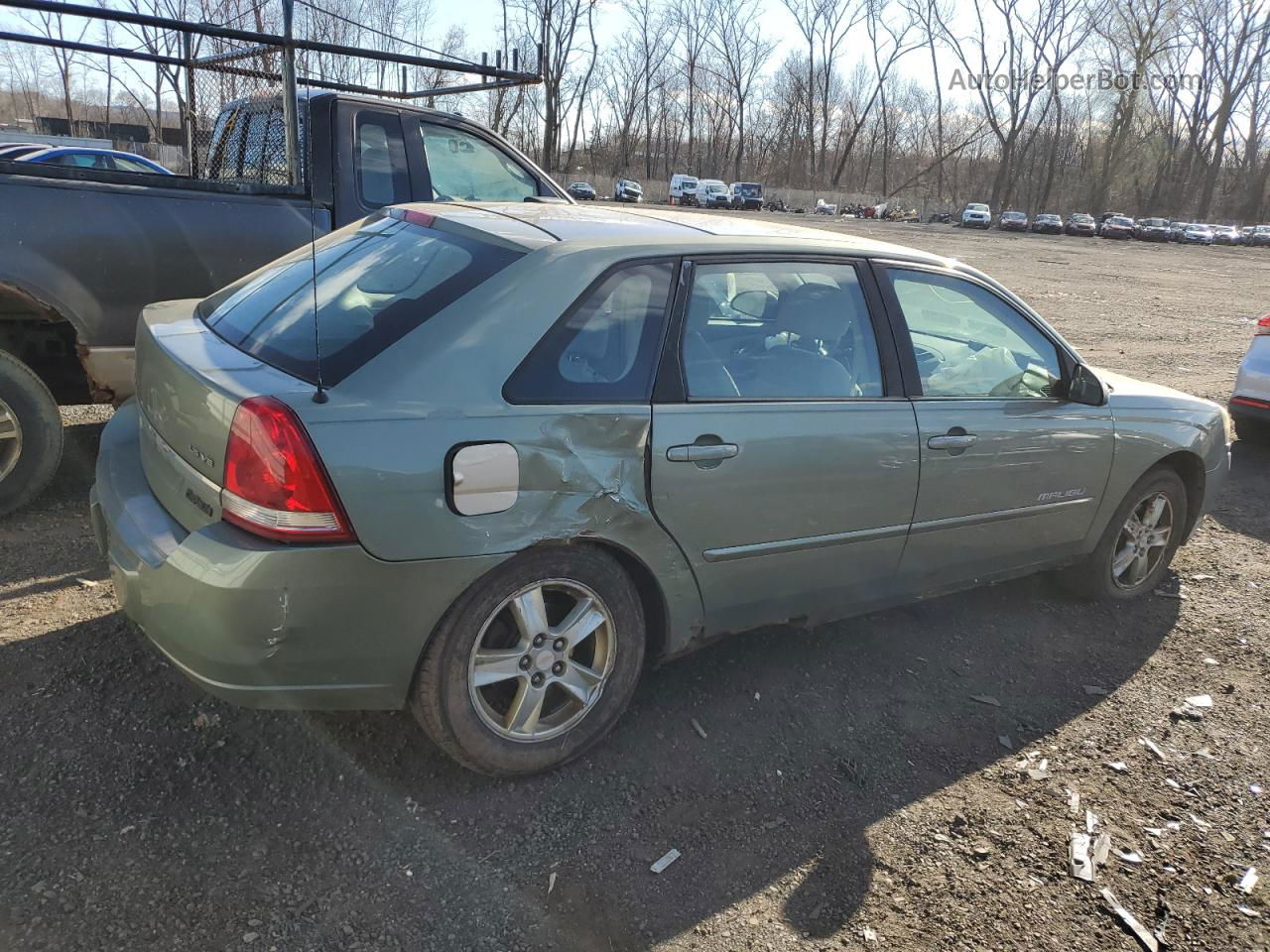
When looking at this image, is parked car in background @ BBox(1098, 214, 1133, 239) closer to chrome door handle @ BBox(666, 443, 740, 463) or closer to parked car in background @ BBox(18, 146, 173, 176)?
parked car in background @ BBox(18, 146, 173, 176)

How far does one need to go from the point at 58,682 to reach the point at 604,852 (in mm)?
1972

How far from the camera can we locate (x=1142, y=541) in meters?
4.46

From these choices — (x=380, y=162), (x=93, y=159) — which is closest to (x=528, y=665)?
(x=380, y=162)

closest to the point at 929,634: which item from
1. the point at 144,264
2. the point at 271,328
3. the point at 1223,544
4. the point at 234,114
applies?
the point at 1223,544

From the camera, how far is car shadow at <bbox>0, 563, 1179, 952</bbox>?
2334mm

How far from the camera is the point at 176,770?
9.06 feet

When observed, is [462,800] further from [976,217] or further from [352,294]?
[976,217]

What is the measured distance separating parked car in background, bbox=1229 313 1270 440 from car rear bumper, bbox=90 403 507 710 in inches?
272

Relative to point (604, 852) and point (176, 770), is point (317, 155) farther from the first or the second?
point (604, 852)

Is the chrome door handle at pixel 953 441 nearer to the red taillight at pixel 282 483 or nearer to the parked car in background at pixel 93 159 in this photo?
the red taillight at pixel 282 483

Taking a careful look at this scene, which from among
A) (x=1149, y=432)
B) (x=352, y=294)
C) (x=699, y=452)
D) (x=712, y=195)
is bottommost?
(x=1149, y=432)

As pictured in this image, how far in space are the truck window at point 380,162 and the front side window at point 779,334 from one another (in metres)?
3.13

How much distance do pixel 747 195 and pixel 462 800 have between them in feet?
212

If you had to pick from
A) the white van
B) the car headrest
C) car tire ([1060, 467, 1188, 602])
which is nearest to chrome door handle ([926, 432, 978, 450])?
the car headrest
